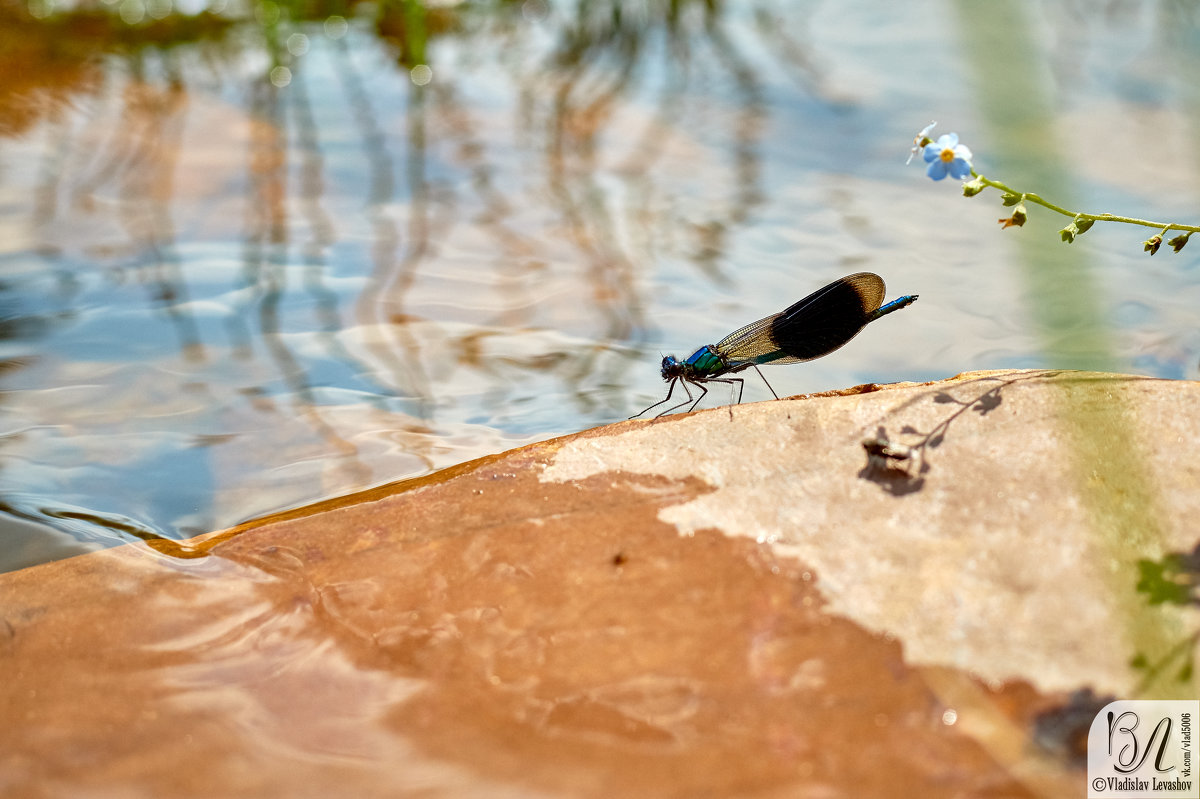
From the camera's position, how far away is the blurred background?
10.4ft

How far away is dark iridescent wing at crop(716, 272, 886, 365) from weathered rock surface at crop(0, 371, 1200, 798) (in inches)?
29.5

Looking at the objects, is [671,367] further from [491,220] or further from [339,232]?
[339,232]

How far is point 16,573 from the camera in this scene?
7.50 ft

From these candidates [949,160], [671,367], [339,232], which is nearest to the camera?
[949,160]

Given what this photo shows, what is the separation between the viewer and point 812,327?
3.27 metres

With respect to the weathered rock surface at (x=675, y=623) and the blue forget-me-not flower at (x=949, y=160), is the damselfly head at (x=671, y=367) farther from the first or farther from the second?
the blue forget-me-not flower at (x=949, y=160)

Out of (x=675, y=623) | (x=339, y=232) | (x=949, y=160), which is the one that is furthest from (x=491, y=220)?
(x=675, y=623)

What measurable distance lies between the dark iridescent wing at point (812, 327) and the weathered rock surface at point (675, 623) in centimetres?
75

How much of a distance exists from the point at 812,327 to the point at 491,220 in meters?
1.97

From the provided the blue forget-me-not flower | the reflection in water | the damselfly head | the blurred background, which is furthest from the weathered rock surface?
the damselfly head

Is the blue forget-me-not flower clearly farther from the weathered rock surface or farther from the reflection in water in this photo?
the reflection in water

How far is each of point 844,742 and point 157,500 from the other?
215 centimetres

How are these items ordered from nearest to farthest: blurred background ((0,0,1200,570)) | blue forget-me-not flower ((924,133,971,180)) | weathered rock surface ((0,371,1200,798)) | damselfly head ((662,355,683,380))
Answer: weathered rock surface ((0,371,1200,798)) → blue forget-me-not flower ((924,133,971,180)) → blurred background ((0,0,1200,570)) → damselfly head ((662,355,683,380))

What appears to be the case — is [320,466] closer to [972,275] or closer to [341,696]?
[341,696]
